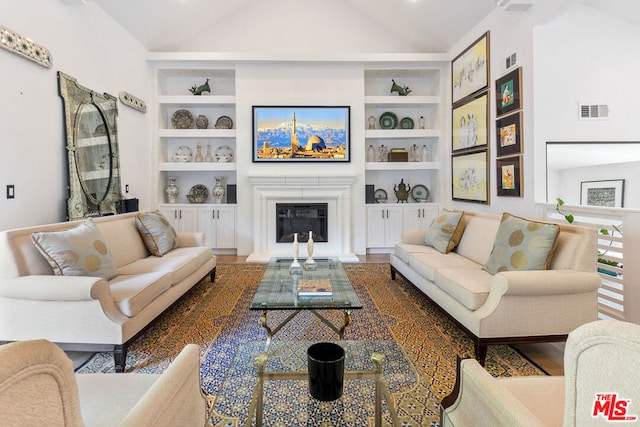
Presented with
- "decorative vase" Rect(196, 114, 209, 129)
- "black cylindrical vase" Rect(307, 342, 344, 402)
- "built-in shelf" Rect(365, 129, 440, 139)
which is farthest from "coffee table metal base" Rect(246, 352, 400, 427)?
"decorative vase" Rect(196, 114, 209, 129)

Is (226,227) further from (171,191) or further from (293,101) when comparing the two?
(293,101)

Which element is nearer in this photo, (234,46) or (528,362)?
(528,362)

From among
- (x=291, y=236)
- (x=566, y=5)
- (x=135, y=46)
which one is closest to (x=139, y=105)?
(x=135, y=46)

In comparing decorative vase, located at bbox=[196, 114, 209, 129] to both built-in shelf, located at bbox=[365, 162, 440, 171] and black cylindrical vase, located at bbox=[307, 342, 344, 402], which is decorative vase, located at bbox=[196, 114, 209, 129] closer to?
built-in shelf, located at bbox=[365, 162, 440, 171]

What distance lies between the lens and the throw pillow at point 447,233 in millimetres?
3420

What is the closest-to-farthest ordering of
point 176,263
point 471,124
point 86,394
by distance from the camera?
point 86,394
point 176,263
point 471,124

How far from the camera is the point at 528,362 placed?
82.4 inches

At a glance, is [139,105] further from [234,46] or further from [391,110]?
[391,110]

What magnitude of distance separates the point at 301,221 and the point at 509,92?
132 inches

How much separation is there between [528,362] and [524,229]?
3.03 ft

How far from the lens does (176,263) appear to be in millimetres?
2904

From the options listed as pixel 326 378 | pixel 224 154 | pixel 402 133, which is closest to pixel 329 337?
pixel 326 378

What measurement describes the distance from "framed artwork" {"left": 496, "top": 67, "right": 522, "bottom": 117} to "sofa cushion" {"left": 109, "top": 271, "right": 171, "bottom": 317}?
3958mm

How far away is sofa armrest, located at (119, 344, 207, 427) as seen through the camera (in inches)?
33.3
